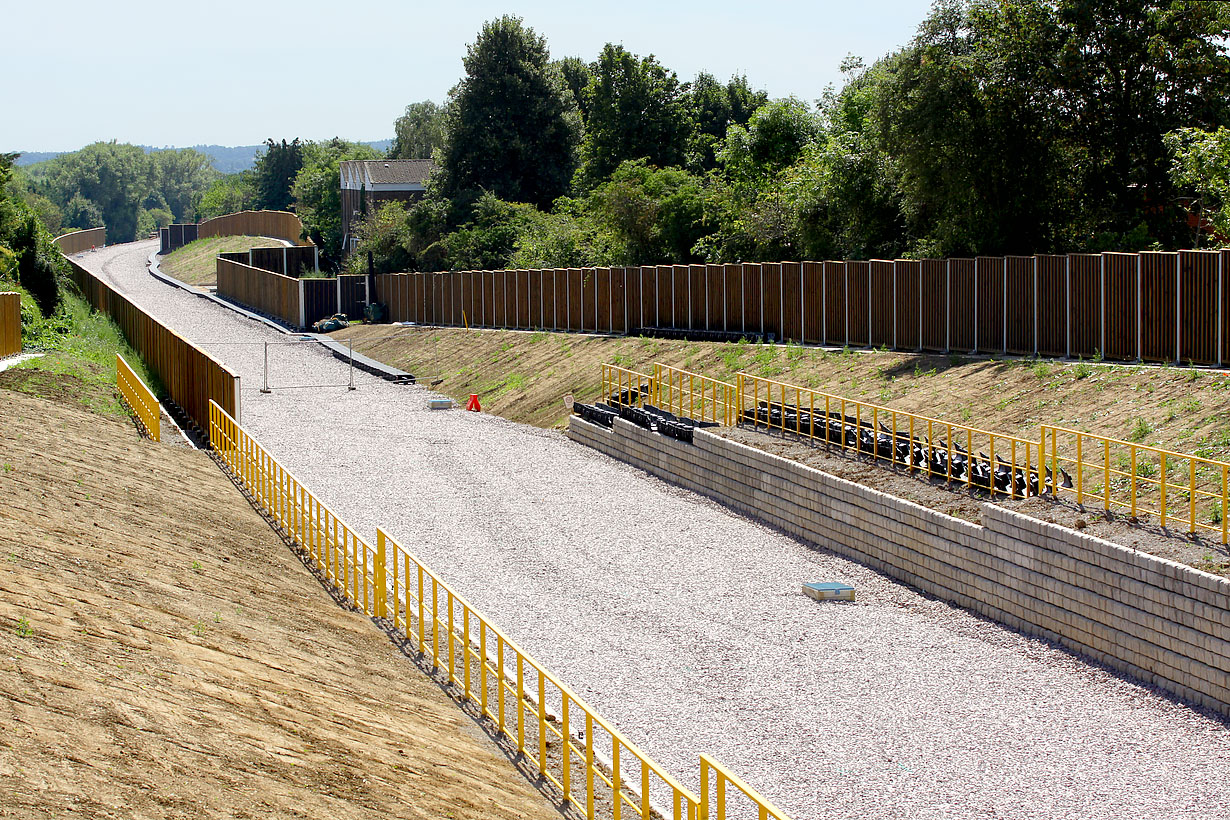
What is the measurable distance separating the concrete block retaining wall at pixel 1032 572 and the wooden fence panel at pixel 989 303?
24.5ft

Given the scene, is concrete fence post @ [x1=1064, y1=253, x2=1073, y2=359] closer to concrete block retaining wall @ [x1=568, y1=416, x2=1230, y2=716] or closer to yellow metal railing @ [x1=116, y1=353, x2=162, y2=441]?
concrete block retaining wall @ [x1=568, y1=416, x2=1230, y2=716]

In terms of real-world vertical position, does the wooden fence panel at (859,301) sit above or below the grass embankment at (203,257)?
below

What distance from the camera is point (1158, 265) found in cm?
2233

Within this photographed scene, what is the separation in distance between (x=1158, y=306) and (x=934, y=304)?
6.41 metres

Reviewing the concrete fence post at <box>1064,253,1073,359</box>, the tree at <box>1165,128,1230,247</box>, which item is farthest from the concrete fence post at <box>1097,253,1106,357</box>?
the tree at <box>1165,128,1230,247</box>

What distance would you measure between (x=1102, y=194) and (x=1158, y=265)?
9.52m

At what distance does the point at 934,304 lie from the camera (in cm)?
2809

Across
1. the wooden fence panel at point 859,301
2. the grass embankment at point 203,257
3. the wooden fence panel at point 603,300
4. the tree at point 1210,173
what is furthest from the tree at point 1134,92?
the grass embankment at point 203,257

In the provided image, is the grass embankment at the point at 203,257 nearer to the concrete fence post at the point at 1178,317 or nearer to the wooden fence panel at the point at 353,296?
the wooden fence panel at the point at 353,296

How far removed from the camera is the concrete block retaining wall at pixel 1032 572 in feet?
41.1

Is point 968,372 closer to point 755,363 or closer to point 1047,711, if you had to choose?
point 755,363

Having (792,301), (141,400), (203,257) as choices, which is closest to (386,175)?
(203,257)

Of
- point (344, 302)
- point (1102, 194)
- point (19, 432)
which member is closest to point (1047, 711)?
point (19, 432)

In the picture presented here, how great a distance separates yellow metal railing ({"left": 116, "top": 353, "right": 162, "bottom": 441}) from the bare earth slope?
8.82 m
